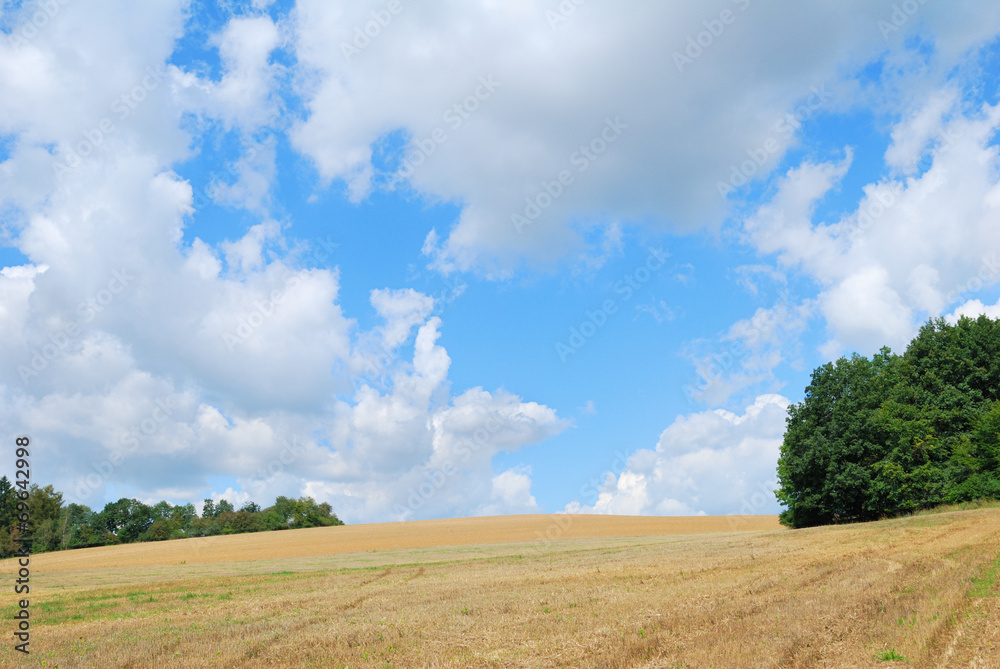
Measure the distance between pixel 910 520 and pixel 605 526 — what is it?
5380cm

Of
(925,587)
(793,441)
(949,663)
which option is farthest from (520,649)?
(793,441)

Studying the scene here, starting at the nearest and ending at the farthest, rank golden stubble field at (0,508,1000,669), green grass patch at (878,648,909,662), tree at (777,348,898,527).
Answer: green grass patch at (878,648,909,662) → golden stubble field at (0,508,1000,669) → tree at (777,348,898,527)

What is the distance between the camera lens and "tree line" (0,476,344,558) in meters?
136

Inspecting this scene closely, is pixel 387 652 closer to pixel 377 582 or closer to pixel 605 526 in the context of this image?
pixel 377 582

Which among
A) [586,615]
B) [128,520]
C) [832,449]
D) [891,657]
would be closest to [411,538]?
[832,449]

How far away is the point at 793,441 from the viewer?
2667 inches

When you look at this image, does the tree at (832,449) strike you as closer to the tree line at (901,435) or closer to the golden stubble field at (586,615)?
the tree line at (901,435)

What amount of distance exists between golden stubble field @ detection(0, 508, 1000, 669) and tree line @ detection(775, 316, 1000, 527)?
25.4 metres

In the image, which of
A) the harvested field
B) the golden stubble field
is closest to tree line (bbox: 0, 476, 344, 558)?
the harvested field

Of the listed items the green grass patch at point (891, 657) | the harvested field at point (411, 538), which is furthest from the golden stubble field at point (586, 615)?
the harvested field at point (411, 538)

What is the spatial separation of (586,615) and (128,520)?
172904 millimetres

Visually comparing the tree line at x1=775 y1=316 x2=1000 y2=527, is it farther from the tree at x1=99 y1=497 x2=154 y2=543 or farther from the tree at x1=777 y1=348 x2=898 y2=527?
the tree at x1=99 y1=497 x2=154 y2=543

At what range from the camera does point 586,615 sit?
1928cm

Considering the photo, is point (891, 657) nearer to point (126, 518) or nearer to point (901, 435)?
point (901, 435)
